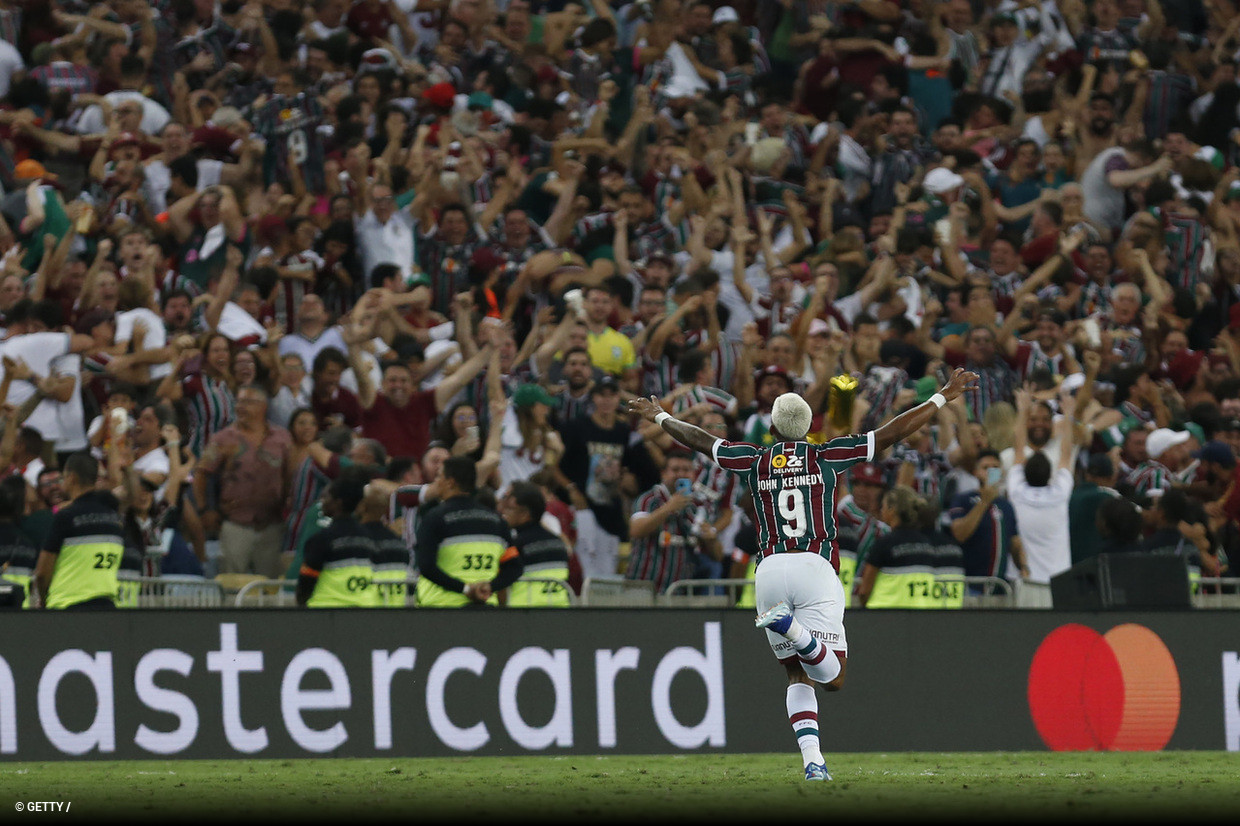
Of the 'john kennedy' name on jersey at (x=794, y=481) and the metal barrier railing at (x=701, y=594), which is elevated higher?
the 'john kennedy' name on jersey at (x=794, y=481)

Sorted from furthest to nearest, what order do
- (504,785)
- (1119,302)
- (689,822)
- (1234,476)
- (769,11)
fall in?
(769,11) → (1119,302) → (1234,476) → (504,785) → (689,822)

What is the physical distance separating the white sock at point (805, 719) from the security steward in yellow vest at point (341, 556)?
156 inches

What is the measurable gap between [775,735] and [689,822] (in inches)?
231

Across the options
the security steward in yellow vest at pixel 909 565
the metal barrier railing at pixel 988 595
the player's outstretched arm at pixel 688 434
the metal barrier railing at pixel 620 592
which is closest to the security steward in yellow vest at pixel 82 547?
the metal barrier railing at pixel 620 592

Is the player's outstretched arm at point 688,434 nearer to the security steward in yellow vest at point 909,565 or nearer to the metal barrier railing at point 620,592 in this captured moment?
the security steward in yellow vest at point 909,565

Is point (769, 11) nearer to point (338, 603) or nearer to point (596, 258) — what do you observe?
point (596, 258)

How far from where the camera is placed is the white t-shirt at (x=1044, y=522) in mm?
14984

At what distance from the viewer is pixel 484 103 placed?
65.0ft

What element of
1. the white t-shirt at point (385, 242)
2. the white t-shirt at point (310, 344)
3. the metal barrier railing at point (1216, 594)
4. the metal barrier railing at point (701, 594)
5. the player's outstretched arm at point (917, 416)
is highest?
the white t-shirt at point (385, 242)

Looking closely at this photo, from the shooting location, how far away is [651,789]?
10219mm

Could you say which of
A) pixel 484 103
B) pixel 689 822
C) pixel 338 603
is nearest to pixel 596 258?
pixel 484 103

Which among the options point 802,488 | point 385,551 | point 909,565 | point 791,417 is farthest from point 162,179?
point 802,488

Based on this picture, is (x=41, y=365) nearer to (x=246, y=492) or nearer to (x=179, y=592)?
(x=246, y=492)

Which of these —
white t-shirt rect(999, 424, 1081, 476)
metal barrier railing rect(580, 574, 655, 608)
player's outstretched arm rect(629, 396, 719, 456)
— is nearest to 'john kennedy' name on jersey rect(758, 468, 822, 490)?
player's outstretched arm rect(629, 396, 719, 456)
